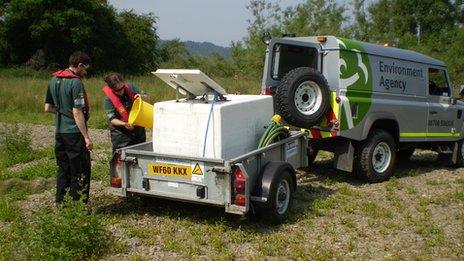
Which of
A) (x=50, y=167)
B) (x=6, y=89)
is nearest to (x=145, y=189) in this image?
(x=50, y=167)

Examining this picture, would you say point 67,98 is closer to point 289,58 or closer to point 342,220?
point 342,220

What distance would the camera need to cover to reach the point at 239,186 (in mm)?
5398

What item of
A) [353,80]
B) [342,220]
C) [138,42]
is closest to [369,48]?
[353,80]

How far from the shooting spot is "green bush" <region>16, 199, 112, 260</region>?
4.53 m

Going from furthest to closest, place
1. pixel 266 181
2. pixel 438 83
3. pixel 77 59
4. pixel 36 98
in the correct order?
1. pixel 36 98
2. pixel 438 83
3. pixel 77 59
4. pixel 266 181

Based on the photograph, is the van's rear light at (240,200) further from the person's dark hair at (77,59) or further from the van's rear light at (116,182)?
the person's dark hair at (77,59)

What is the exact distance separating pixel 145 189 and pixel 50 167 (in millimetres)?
3048

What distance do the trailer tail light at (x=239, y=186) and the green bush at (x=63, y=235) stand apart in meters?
1.42

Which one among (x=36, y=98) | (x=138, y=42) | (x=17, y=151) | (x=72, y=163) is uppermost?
(x=138, y=42)

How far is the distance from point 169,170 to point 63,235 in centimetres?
147

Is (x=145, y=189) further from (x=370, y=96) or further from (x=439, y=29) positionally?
(x=439, y=29)

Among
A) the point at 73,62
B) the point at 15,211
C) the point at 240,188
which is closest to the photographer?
the point at 240,188

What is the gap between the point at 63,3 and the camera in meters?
37.5

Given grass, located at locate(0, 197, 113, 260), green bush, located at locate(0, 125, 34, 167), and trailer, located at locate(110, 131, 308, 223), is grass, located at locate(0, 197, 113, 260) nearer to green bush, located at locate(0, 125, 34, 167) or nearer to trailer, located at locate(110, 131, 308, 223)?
trailer, located at locate(110, 131, 308, 223)
